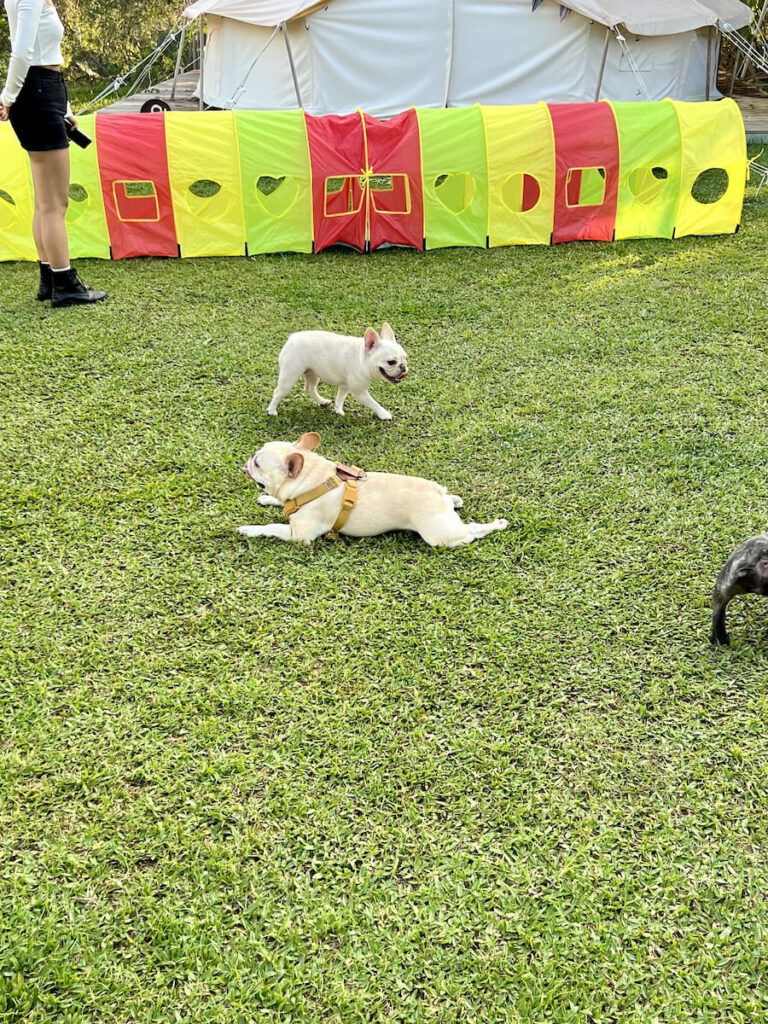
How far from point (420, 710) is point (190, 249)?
5.96 metres

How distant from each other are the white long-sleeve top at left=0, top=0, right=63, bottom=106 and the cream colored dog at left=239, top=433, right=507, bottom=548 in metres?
3.59

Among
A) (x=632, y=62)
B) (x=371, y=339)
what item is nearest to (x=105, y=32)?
(x=632, y=62)

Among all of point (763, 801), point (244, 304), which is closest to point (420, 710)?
point (763, 801)

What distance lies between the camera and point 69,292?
6.24 m

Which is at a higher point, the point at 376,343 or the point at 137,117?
the point at 137,117

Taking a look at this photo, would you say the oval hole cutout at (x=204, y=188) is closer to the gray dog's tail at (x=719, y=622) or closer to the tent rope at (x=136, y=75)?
the tent rope at (x=136, y=75)

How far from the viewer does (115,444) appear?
429 cm

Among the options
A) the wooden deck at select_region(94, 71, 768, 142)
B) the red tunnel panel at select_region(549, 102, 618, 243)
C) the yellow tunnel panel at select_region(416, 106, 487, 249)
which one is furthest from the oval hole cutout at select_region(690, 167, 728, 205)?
the wooden deck at select_region(94, 71, 768, 142)

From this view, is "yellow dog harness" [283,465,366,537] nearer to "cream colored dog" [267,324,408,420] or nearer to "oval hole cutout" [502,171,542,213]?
"cream colored dog" [267,324,408,420]

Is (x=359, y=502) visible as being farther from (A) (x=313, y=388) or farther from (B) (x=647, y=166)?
(B) (x=647, y=166)

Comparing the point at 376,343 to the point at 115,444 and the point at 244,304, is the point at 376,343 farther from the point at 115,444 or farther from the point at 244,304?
the point at 244,304

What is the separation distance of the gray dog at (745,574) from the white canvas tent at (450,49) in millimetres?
11384

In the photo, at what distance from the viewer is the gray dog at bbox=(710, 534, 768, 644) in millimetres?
2611

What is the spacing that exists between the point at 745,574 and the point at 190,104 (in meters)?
16.4
